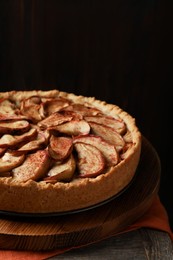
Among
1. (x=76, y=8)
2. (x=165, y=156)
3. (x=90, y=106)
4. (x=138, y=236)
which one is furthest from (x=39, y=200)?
(x=165, y=156)

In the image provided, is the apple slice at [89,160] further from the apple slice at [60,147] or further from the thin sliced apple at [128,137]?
the thin sliced apple at [128,137]

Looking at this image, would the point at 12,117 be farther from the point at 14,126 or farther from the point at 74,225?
the point at 74,225

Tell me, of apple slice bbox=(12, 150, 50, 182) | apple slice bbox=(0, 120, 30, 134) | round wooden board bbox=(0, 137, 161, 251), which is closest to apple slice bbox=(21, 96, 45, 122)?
apple slice bbox=(0, 120, 30, 134)

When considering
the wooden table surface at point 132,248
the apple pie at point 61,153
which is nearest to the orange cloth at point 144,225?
the wooden table surface at point 132,248

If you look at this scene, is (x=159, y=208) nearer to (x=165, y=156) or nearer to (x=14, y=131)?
(x=14, y=131)

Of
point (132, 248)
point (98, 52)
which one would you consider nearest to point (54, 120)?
point (132, 248)

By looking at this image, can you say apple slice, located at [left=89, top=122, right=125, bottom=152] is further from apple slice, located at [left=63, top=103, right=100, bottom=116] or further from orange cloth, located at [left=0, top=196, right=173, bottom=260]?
orange cloth, located at [left=0, top=196, right=173, bottom=260]
